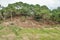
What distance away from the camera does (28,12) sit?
52.8m

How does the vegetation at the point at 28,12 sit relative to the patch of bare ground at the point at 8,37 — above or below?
above

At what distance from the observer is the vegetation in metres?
51.6

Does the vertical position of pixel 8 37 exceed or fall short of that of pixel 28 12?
it falls short

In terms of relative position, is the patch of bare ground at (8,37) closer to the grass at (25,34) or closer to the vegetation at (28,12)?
the grass at (25,34)

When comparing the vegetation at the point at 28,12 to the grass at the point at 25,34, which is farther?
the vegetation at the point at 28,12

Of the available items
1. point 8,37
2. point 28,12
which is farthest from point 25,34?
point 28,12

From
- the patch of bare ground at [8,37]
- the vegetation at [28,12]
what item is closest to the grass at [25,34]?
the patch of bare ground at [8,37]

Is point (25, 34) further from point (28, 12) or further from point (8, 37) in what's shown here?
point (28, 12)

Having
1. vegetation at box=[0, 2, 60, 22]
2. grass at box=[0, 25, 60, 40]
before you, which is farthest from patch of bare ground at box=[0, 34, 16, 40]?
vegetation at box=[0, 2, 60, 22]

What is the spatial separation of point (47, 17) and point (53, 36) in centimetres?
1535

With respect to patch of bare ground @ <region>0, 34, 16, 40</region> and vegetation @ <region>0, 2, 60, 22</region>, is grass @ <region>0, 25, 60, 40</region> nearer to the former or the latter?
patch of bare ground @ <region>0, 34, 16, 40</region>

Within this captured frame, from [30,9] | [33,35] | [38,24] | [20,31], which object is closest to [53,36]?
[33,35]

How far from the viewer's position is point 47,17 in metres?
51.6

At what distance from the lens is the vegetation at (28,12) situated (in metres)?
51.6
